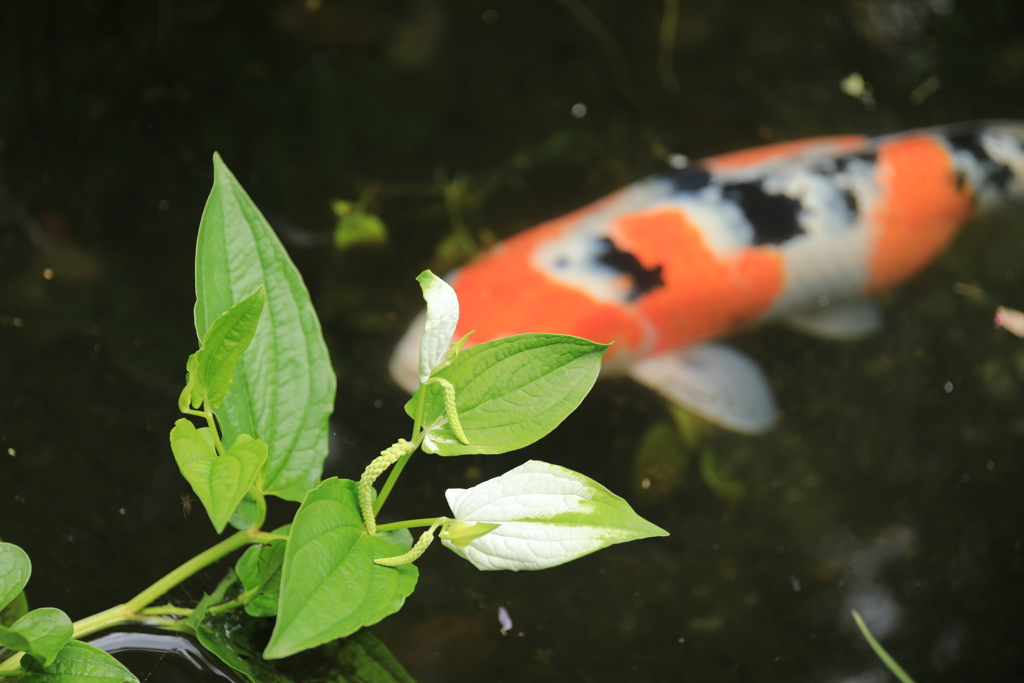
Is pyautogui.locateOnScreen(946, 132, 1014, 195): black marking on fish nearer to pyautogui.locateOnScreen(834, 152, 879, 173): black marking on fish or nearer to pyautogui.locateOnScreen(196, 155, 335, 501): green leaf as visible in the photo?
pyautogui.locateOnScreen(834, 152, 879, 173): black marking on fish

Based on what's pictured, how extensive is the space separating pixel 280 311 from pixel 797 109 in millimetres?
1294

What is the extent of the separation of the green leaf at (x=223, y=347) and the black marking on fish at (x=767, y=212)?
99 cm

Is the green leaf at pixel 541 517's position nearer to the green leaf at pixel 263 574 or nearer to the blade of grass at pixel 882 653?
the green leaf at pixel 263 574

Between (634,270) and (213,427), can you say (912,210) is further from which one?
(213,427)

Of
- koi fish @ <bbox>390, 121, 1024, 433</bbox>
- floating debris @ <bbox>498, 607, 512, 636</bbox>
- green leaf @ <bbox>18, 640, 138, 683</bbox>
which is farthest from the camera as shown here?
koi fish @ <bbox>390, 121, 1024, 433</bbox>

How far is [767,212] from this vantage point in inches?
53.2

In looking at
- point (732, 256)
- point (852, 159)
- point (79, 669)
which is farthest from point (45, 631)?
point (852, 159)

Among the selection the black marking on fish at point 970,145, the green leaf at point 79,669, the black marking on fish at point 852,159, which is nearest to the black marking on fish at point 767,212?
the black marking on fish at point 852,159

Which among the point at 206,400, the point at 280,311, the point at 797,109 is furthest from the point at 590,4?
the point at 206,400

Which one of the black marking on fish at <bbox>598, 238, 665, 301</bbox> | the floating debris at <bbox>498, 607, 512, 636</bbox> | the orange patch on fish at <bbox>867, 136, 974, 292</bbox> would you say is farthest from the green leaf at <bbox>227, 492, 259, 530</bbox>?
the orange patch on fish at <bbox>867, 136, 974, 292</bbox>

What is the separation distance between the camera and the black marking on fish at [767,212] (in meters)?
1.33

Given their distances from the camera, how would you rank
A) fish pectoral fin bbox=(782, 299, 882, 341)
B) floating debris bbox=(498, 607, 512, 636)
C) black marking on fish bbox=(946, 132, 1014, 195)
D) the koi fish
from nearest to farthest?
floating debris bbox=(498, 607, 512, 636) < the koi fish < fish pectoral fin bbox=(782, 299, 882, 341) < black marking on fish bbox=(946, 132, 1014, 195)

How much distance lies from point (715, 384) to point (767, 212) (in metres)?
0.34

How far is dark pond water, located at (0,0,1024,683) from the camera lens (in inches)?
37.0
